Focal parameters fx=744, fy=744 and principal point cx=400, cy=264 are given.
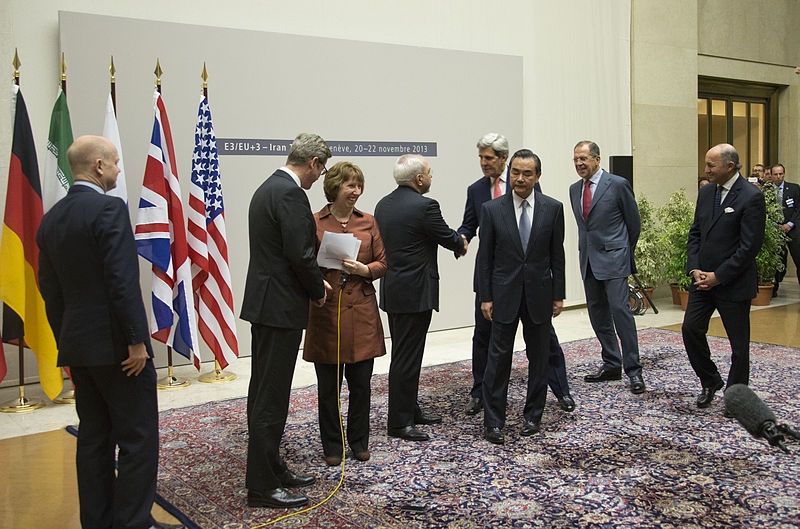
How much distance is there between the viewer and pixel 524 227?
15.0ft

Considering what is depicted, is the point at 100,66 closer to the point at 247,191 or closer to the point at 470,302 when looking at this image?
the point at 247,191

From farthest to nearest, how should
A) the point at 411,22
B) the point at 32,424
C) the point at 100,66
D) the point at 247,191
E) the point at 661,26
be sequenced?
the point at 661,26 < the point at 411,22 < the point at 247,191 < the point at 100,66 < the point at 32,424

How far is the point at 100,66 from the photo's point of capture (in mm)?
6383

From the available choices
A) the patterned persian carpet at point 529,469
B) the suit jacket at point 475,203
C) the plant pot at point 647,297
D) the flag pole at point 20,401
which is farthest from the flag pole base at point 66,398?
the plant pot at point 647,297

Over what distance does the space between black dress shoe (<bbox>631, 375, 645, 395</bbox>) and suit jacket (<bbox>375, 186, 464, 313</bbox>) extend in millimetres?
1966

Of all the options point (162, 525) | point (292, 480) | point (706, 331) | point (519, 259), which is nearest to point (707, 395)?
point (706, 331)

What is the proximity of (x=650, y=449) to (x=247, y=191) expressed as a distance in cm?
446

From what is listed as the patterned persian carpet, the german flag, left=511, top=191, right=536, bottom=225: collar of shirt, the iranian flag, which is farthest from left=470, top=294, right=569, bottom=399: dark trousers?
the iranian flag

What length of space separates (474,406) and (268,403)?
78.5 inches

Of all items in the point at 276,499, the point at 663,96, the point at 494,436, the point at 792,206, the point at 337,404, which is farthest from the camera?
the point at 663,96

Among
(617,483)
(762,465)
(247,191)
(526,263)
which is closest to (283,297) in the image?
(526,263)

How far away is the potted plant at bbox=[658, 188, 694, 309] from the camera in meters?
9.87

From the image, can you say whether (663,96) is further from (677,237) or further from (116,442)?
(116,442)

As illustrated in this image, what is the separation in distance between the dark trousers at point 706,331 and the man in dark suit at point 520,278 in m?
1.11
